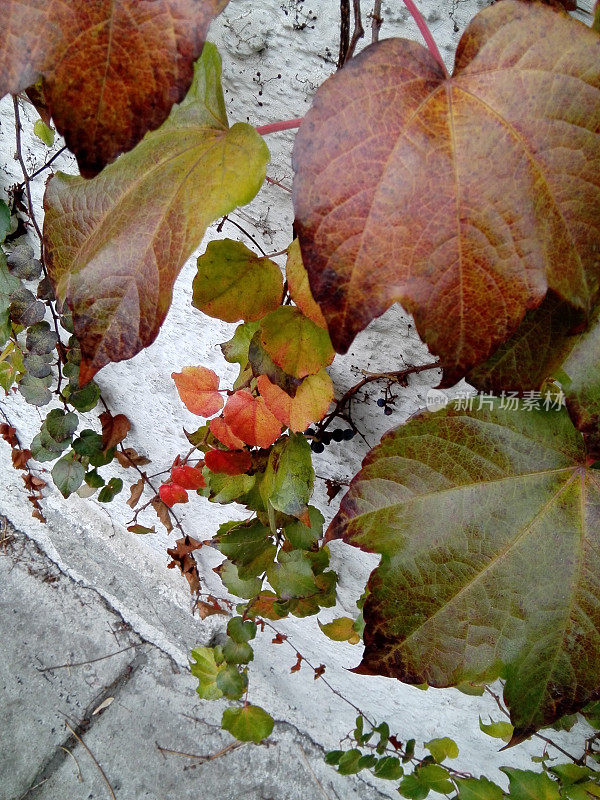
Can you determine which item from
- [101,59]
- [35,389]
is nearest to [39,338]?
[35,389]

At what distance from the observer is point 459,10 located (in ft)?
1.73

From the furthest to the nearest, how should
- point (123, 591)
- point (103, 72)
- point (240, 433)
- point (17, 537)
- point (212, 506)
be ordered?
point (17, 537) → point (123, 591) → point (212, 506) → point (240, 433) → point (103, 72)

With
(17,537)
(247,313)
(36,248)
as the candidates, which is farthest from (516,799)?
(17,537)

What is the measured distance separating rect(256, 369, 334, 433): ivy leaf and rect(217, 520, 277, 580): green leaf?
30 centimetres

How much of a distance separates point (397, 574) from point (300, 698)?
49.1 inches

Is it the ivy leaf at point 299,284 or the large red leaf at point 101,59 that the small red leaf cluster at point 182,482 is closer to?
the ivy leaf at point 299,284

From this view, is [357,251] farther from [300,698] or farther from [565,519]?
[300,698]

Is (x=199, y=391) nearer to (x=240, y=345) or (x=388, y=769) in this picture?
(x=240, y=345)

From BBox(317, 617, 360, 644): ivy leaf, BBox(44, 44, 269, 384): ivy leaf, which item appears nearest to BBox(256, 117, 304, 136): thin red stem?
BBox(44, 44, 269, 384): ivy leaf

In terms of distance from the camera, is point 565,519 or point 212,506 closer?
point 565,519

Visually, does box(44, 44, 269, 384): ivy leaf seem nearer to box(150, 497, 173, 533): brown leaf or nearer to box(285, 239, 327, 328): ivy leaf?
box(285, 239, 327, 328): ivy leaf

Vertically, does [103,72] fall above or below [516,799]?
above

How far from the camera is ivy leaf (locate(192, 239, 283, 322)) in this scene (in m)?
0.59

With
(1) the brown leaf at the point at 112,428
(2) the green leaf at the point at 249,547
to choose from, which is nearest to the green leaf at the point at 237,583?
(2) the green leaf at the point at 249,547
